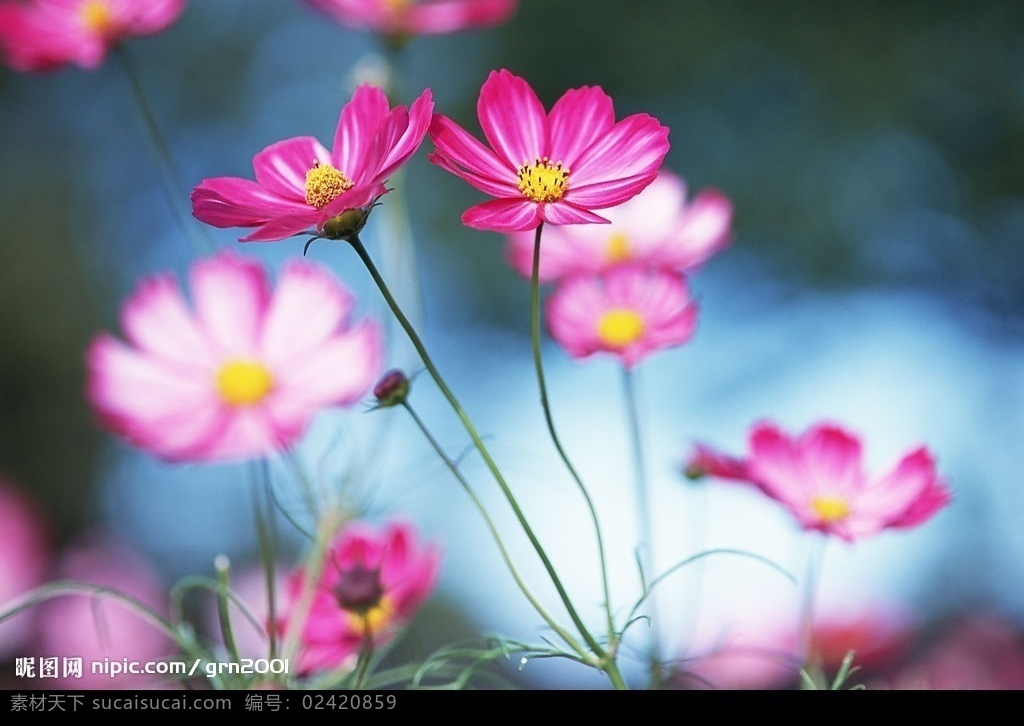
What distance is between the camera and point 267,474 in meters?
0.35

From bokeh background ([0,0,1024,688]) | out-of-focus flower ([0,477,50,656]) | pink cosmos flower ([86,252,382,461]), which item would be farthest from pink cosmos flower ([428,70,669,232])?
bokeh background ([0,0,1024,688])

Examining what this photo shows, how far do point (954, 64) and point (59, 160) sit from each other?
200cm

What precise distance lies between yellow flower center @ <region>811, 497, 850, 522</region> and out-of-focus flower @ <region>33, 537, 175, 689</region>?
223 millimetres

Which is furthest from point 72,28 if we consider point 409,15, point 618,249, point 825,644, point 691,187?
point 691,187

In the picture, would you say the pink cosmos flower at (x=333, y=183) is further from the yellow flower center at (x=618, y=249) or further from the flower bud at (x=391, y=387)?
the yellow flower center at (x=618, y=249)

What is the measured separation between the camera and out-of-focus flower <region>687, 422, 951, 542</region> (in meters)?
0.33

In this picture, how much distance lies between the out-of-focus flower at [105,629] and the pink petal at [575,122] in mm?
186

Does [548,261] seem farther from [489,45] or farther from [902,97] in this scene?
[902,97]

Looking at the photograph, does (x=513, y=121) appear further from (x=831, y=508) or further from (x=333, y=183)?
(x=831, y=508)

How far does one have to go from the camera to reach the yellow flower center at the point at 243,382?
1.27ft

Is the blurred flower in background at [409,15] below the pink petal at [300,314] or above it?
above

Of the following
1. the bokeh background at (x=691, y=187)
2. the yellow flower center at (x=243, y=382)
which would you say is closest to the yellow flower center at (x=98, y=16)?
the yellow flower center at (x=243, y=382)

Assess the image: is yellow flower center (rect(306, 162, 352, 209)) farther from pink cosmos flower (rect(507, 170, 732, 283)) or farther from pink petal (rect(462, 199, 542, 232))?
pink cosmos flower (rect(507, 170, 732, 283))
